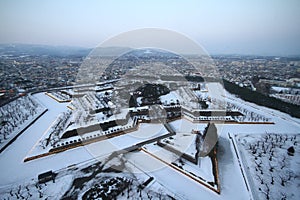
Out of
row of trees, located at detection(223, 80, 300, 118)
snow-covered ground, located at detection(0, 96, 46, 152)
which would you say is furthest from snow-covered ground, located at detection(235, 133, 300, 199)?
snow-covered ground, located at detection(0, 96, 46, 152)

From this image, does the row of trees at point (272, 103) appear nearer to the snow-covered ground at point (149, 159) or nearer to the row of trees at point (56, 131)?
the snow-covered ground at point (149, 159)

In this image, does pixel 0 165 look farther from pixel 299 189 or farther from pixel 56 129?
pixel 299 189

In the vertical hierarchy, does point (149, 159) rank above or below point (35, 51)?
below

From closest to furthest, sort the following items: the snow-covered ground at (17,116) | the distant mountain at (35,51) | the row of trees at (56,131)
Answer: the row of trees at (56,131) < the snow-covered ground at (17,116) < the distant mountain at (35,51)

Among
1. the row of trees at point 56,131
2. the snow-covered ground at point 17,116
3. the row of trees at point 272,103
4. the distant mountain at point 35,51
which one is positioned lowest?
the snow-covered ground at point 17,116

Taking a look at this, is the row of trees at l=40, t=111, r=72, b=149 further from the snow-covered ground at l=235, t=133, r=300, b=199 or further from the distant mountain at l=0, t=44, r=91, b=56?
the distant mountain at l=0, t=44, r=91, b=56

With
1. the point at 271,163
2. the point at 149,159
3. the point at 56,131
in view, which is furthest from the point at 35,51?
the point at 271,163

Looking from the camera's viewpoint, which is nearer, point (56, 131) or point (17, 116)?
point (56, 131)

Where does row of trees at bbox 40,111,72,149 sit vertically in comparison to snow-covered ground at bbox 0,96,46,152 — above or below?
above

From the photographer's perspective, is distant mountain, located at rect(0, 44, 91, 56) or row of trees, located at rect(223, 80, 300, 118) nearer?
row of trees, located at rect(223, 80, 300, 118)

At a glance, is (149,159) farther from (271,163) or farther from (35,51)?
(35,51)

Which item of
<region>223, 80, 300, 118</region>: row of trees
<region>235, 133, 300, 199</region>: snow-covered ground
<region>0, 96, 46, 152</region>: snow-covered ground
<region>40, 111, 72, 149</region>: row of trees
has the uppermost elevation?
<region>223, 80, 300, 118</region>: row of trees

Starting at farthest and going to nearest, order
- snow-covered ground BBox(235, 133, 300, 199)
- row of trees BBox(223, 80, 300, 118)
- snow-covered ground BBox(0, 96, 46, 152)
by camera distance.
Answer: row of trees BBox(223, 80, 300, 118)
snow-covered ground BBox(0, 96, 46, 152)
snow-covered ground BBox(235, 133, 300, 199)

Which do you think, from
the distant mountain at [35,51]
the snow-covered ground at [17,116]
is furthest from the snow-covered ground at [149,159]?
the distant mountain at [35,51]
